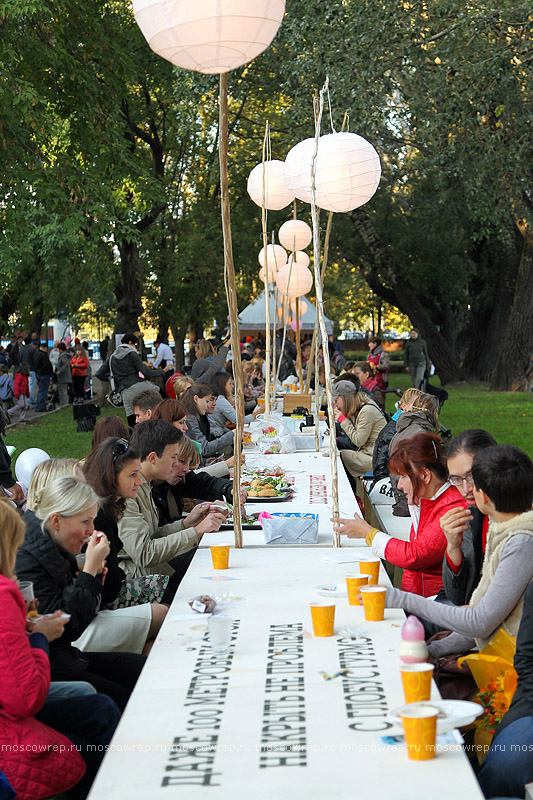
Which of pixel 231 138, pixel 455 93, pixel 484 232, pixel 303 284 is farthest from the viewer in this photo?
pixel 231 138

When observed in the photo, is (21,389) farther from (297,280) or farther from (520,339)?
(520,339)

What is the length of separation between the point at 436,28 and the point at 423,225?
38.1 feet

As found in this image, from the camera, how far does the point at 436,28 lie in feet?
47.0

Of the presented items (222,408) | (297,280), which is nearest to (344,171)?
(222,408)

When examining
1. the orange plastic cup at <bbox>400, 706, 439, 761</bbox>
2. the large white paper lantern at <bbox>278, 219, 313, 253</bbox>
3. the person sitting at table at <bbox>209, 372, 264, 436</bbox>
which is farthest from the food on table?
the large white paper lantern at <bbox>278, 219, 313, 253</bbox>

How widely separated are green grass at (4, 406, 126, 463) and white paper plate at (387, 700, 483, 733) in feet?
34.4

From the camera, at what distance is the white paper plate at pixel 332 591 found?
3461 millimetres

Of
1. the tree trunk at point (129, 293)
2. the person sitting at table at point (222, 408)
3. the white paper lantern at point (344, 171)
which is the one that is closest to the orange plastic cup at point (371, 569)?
the white paper lantern at point (344, 171)

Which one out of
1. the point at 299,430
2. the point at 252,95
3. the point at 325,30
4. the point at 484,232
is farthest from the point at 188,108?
the point at 299,430

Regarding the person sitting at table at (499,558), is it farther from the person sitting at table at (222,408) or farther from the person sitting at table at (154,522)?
the person sitting at table at (222,408)

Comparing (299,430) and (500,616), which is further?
(299,430)

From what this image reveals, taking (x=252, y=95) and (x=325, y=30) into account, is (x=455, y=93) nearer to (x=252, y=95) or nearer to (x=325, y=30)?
(x=325, y=30)

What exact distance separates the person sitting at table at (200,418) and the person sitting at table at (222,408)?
2.48ft

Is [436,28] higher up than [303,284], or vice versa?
[436,28]
